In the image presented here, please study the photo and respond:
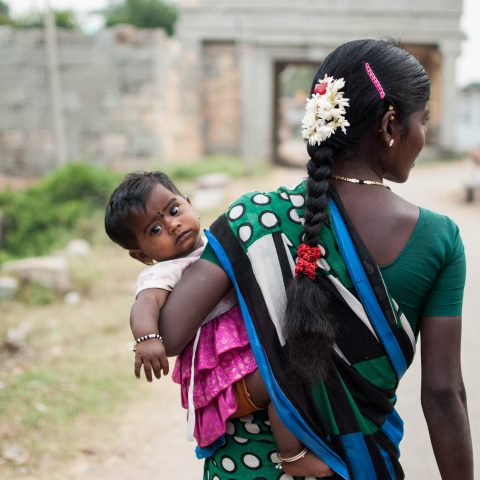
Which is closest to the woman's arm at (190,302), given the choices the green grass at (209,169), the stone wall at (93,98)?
the green grass at (209,169)

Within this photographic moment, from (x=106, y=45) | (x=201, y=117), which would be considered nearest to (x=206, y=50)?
(x=201, y=117)

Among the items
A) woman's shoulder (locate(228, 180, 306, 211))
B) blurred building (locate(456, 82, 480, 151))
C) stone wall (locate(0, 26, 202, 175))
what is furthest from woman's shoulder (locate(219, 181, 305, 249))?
blurred building (locate(456, 82, 480, 151))

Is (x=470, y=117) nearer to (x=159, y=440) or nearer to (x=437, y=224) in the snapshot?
(x=159, y=440)

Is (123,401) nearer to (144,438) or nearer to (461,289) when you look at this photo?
(144,438)

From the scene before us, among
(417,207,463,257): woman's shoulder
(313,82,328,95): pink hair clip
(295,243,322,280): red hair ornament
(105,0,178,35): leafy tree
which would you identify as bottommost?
(105,0,178,35): leafy tree

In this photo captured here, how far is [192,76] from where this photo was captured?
51.7 ft

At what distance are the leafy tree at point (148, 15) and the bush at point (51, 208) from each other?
19.4 metres

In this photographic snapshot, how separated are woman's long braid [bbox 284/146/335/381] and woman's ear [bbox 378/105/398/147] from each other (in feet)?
0.47

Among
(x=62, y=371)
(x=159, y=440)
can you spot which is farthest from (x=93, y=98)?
(x=159, y=440)

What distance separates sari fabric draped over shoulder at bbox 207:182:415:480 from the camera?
4.48 ft

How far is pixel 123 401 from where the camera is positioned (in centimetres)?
411

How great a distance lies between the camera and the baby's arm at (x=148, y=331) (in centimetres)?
141

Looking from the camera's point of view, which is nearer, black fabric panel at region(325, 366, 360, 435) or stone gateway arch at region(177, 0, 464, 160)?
black fabric panel at region(325, 366, 360, 435)

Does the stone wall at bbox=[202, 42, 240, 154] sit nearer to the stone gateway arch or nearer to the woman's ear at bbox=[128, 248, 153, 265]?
the stone gateway arch
